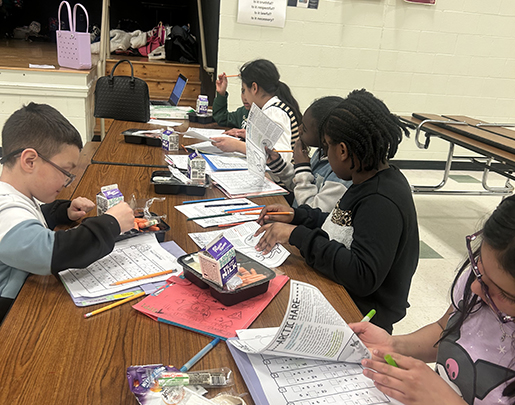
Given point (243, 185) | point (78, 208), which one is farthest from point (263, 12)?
point (78, 208)

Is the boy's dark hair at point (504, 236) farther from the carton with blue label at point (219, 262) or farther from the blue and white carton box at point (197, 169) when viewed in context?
the blue and white carton box at point (197, 169)

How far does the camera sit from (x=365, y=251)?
1.10 meters

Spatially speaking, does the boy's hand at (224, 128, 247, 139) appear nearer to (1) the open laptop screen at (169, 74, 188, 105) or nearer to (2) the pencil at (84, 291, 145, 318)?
(1) the open laptop screen at (169, 74, 188, 105)

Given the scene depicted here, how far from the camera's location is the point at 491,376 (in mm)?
787

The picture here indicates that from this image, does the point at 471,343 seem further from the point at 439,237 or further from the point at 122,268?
the point at 439,237

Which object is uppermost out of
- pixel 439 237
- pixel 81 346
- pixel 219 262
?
pixel 219 262

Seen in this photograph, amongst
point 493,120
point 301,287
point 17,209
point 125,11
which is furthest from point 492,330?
point 125,11

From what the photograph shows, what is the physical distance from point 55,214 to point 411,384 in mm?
1047

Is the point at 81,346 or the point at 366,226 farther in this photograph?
the point at 366,226

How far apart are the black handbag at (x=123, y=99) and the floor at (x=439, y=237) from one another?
1.89 metres

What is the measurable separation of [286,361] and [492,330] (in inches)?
15.3

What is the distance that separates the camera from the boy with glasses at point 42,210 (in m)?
0.96

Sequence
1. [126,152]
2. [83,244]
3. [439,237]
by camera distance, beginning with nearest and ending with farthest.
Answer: [83,244] < [126,152] < [439,237]

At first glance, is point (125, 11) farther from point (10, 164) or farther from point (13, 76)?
point (10, 164)
